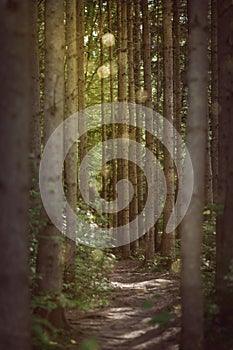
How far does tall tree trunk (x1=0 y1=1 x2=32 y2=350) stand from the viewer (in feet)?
16.8

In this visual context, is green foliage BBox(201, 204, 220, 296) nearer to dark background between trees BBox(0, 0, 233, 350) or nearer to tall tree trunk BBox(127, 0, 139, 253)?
dark background between trees BBox(0, 0, 233, 350)

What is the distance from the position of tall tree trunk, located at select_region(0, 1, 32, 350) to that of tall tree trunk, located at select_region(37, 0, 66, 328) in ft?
8.74

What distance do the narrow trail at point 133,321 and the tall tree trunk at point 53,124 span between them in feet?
2.63

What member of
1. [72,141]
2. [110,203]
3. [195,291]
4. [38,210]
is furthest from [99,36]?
[195,291]

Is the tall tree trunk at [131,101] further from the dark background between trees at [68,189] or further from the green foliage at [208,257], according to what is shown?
the green foliage at [208,257]

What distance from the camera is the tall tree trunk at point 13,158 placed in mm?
5133

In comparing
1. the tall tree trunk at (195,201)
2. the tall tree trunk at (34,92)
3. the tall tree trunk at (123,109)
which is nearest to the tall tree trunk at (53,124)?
the tall tree trunk at (195,201)

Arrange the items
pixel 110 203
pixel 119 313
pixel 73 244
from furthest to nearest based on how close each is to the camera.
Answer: pixel 110 203
pixel 73 244
pixel 119 313

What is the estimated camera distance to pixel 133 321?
9.98 meters

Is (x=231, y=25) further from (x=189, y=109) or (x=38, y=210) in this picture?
(x=38, y=210)

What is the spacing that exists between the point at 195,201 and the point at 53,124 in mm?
2792

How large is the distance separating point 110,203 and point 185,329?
64.3ft

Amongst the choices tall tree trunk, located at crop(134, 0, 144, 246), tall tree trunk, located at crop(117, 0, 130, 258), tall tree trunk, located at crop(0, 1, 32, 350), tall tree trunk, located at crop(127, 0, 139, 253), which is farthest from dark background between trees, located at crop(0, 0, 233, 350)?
tall tree trunk, located at crop(134, 0, 144, 246)

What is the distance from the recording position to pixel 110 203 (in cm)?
2683
